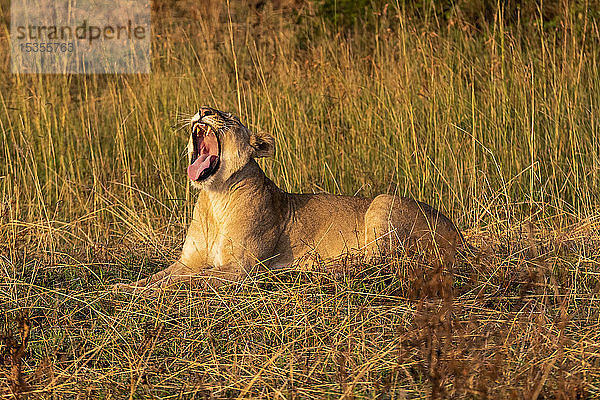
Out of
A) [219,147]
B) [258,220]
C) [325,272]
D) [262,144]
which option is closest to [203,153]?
[219,147]

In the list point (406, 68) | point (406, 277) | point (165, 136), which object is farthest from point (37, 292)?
point (406, 68)

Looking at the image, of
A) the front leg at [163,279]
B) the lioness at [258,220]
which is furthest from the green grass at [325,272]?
the lioness at [258,220]

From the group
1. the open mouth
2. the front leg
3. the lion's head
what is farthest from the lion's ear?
the front leg

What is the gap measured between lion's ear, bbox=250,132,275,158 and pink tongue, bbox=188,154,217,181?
241 mm

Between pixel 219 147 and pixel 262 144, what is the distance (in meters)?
0.24

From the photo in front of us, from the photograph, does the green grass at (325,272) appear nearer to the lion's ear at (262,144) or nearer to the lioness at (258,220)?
the lioness at (258,220)

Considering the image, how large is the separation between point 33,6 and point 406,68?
725 centimetres

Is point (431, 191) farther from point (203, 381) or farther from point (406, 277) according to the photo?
point (203, 381)

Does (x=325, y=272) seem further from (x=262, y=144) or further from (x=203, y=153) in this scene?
(x=203, y=153)

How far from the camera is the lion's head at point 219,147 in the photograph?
4.67 m

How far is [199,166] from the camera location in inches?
185

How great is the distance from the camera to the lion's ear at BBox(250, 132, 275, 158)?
481 centimetres

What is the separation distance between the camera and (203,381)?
10.9 feet

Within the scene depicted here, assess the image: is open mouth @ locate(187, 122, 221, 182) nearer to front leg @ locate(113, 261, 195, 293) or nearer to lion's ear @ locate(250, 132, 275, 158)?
lion's ear @ locate(250, 132, 275, 158)
